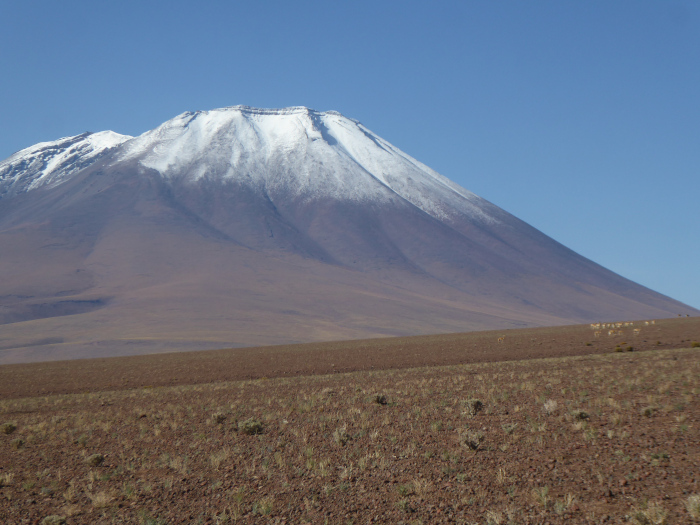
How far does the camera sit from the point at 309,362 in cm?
4247

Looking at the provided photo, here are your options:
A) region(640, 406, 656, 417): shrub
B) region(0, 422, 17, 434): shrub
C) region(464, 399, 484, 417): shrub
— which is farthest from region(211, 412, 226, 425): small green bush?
region(640, 406, 656, 417): shrub

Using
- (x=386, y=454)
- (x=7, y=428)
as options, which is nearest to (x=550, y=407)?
(x=386, y=454)

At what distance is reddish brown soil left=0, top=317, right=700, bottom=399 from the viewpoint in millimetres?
36469

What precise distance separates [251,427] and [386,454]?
4610 mm

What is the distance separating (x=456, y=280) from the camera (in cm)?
19000

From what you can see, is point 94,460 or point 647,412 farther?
point 94,460

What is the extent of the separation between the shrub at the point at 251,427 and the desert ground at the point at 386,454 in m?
0.03

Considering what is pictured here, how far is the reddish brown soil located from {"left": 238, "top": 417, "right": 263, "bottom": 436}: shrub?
65.9 feet

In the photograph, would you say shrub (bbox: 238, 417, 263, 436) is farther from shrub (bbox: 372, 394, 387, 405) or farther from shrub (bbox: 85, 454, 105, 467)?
shrub (bbox: 372, 394, 387, 405)

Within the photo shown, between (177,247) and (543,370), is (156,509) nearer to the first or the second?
(543,370)

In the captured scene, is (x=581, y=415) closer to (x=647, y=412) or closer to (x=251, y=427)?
(x=647, y=412)

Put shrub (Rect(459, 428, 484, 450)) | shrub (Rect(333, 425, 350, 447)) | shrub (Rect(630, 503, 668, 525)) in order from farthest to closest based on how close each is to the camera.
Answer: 1. shrub (Rect(333, 425, 350, 447))
2. shrub (Rect(459, 428, 484, 450))
3. shrub (Rect(630, 503, 668, 525))

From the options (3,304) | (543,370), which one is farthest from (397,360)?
(3,304)

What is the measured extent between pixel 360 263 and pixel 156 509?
18402 cm
